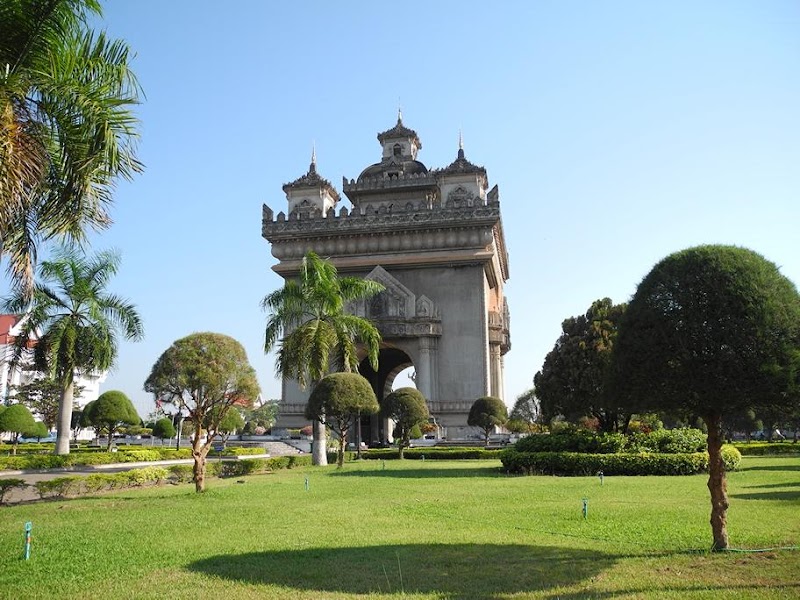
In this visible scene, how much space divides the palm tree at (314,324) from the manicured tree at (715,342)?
60.8ft

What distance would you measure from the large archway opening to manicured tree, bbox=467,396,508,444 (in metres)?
9.23

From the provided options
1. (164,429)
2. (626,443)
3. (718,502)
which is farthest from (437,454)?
(164,429)

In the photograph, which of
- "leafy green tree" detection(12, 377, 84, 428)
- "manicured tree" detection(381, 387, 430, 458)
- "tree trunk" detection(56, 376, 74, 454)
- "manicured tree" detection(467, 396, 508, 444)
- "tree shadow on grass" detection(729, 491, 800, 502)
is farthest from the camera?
"leafy green tree" detection(12, 377, 84, 428)

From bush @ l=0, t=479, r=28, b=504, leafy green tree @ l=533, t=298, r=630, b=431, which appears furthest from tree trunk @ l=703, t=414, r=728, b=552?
leafy green tree @ l=533, t=298, r=630, b=431

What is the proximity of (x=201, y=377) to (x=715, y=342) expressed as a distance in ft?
38.4

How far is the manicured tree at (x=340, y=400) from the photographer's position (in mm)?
24938

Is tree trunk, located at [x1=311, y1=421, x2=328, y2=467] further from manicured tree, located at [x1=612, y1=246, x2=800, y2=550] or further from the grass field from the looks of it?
manicured tree, located at [x1=612, y1=246, x2=800, y2=550]

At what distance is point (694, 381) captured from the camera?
8.26 m

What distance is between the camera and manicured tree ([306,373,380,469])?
24938 mm

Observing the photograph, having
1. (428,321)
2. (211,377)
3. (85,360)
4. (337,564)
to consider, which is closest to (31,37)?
(337,564)

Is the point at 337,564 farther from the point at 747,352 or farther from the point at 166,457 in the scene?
the point at 166,457

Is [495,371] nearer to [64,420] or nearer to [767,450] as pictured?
[767,450]

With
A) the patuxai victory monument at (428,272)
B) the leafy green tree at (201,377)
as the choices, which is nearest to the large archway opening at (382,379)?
the patuxai victory monument at (428,272)

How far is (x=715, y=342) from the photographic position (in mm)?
8180
